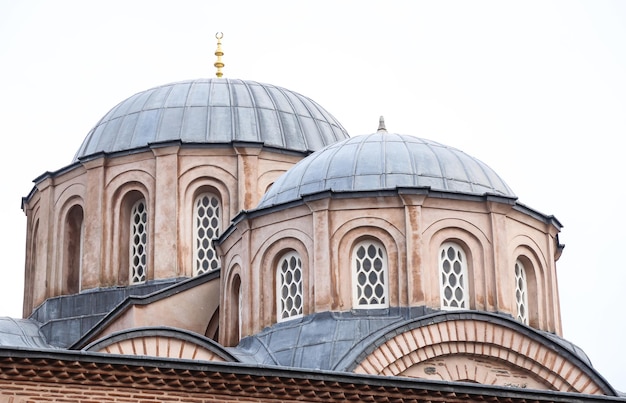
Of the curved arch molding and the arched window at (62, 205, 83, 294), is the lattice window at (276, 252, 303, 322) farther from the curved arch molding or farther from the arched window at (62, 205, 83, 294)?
the arched window at (62, 205, 83, 294)

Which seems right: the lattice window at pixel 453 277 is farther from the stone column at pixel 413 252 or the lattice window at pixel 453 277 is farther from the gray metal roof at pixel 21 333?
the gray metal roof at pixel 21 333

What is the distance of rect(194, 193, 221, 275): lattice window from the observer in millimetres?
35969

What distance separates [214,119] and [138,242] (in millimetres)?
3287

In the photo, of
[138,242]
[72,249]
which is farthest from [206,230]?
[72,249]

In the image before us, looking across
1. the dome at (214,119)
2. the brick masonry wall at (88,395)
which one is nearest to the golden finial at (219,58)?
the dome at (214,119)

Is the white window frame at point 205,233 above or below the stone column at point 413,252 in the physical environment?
above

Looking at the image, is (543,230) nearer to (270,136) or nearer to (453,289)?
(453,289)

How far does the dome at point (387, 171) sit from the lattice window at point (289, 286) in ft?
3.68

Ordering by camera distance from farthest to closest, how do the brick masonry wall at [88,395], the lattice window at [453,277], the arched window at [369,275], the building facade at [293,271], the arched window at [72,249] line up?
the arched window at [72,249] → the lattice window at [453,277] → the arched window at [369,275] → the building facade at [293,271] → the brick masonry wall at [88,395]

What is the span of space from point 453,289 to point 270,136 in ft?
27.7

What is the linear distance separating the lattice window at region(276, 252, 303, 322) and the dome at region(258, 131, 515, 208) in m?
1.12

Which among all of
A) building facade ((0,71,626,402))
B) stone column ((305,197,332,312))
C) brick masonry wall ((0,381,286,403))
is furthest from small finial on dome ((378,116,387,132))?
brick masonry wall ((0,381,286,403))

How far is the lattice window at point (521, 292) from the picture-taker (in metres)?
31.5

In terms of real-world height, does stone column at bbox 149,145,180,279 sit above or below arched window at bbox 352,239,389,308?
above
